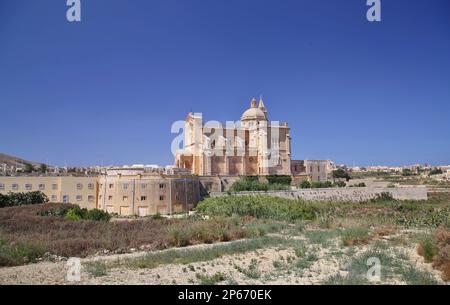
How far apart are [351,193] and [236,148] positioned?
15.6m

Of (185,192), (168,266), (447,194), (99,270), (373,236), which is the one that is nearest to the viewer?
(99,270)

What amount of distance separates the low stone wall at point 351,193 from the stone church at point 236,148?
748cm

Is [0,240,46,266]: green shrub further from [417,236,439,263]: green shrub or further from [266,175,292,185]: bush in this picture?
[266,175,292,185]: bush

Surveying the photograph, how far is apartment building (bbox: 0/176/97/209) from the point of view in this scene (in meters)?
33.6

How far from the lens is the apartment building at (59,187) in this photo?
33.6 meters

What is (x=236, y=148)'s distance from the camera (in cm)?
4706

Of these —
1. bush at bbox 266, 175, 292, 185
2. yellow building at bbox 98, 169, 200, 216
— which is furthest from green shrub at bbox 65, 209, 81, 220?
bush at bbox 266, 175, 292, 185

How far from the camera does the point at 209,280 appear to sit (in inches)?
356

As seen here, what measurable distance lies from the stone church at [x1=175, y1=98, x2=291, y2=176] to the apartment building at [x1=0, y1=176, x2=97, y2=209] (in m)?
13.5

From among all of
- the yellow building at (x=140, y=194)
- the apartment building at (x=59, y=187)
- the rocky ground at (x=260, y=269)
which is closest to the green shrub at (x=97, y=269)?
the rocky ground at (x=260, y=269)

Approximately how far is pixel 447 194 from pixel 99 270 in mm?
48910

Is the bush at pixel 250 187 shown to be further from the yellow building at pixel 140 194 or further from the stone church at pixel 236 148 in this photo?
the yellow building at pixel 140 194

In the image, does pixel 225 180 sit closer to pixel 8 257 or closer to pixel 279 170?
pixel 279 170
